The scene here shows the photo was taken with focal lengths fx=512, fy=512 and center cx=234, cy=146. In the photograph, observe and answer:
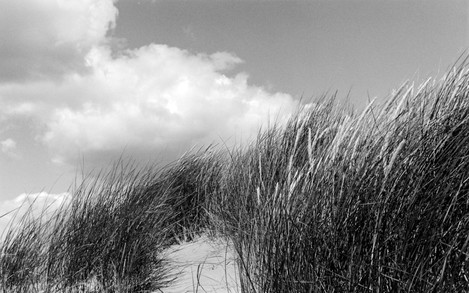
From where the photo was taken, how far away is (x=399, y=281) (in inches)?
80.0

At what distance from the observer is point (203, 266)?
12.0 feet

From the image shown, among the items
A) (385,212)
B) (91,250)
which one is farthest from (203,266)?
(385,212)

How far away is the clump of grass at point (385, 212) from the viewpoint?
2039 millimetres

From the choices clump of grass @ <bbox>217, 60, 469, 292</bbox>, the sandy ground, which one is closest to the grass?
clump of grass @ <bbox>217, 60, 469, 292</bbox>

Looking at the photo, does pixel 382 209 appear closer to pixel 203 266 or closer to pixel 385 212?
pixel 385 212

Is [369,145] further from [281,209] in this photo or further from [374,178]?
[281,209]

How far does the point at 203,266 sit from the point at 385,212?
6.05ft

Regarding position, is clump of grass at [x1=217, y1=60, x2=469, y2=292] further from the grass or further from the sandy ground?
the sandy ground

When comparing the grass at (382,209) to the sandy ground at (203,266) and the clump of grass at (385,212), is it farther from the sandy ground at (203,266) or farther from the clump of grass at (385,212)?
the sandy ground at (203,266)

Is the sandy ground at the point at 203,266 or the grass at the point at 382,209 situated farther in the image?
the sandy ground at the point at 203,266

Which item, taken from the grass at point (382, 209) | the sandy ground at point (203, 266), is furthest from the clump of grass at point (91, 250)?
the grass at point (382, 209)

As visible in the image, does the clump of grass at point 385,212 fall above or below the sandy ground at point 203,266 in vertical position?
below

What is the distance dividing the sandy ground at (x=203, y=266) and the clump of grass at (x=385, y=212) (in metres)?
0.91

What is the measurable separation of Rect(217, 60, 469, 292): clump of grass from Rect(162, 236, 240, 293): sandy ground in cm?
91
